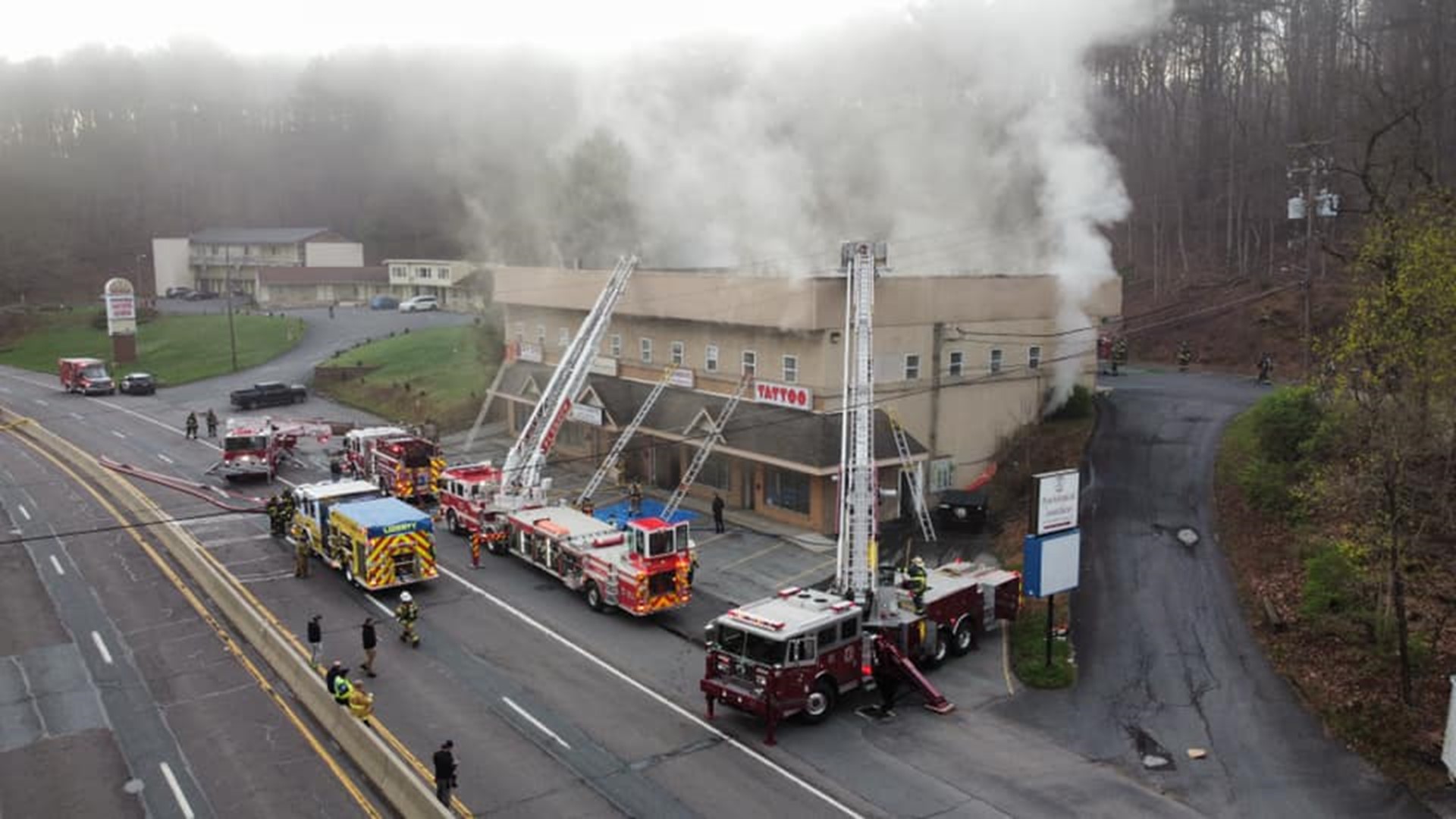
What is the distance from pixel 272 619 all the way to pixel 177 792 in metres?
8.29

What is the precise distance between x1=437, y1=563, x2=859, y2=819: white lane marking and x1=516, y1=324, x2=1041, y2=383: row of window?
37.6 ft

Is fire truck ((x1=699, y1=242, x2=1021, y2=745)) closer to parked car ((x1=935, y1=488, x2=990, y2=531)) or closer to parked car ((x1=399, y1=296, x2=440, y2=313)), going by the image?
parked car ((x1=935, y1=488, x2=990, y2=531))

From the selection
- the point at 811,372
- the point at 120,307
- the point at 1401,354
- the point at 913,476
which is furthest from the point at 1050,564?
the point at 120,307

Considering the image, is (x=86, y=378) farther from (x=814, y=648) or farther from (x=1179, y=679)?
(x=1179, y=679)

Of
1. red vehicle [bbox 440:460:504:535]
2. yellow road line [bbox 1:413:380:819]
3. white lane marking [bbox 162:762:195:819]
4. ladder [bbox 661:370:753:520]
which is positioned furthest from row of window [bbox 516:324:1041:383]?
white lane marking [bbox 162:762:195:819]

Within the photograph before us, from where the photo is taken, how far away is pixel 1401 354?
17672 mm

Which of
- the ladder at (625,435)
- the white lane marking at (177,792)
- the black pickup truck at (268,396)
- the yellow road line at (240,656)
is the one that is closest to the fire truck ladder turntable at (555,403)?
the ladder at (625,435)

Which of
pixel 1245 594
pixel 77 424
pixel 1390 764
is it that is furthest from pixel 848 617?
pixel 77 424

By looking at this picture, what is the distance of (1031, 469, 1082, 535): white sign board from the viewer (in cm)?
2111

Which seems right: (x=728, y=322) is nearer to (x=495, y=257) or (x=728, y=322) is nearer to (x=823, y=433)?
(x=823, y=433)

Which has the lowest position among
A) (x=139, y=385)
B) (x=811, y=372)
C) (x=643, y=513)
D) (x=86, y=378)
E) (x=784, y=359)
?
(x=643, y=513)

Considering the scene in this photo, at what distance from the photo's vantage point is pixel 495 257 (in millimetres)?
→ 66188

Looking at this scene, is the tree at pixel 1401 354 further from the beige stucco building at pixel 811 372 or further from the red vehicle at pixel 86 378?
the red vehicle at pixel 86 378

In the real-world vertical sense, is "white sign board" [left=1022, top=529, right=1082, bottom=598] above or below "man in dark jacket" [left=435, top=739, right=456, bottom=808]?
above
